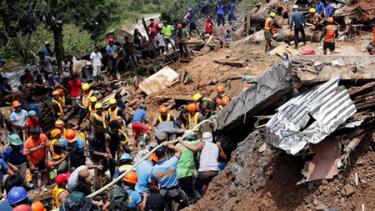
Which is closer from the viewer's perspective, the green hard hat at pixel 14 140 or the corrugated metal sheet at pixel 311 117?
the corrugated metal sheet at pixel 311 117

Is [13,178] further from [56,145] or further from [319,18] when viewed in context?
[319,18]

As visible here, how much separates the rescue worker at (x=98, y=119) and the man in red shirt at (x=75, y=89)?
369 cm

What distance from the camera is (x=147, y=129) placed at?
1177 cm

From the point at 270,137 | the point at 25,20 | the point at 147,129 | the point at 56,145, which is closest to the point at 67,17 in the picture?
the point at 25,20

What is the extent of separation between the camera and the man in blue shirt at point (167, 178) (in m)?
8.21

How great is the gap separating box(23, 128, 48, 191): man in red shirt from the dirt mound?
3.40 m

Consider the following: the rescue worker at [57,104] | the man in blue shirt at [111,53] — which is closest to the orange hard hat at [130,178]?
the rescue worker at [57,104]

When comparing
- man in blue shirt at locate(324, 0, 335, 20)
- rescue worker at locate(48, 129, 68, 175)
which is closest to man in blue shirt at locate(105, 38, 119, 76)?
man in blue shirt at locate(324, 0, 335, 20)

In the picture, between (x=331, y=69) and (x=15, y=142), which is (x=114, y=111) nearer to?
(x=15, y=142)

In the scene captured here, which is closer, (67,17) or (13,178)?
(13,178)

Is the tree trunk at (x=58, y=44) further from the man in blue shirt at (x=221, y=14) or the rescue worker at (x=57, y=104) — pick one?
the man in blue shirt at (x=221, y=14)

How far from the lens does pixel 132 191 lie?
314 inches

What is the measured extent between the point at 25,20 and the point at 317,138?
42.0 ft

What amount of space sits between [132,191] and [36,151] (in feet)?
9.99
